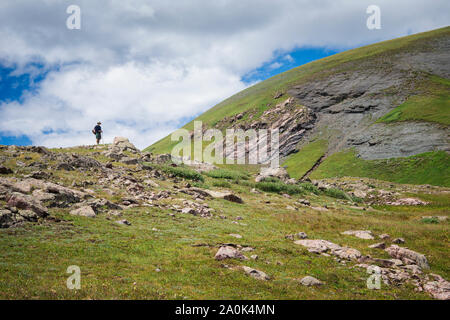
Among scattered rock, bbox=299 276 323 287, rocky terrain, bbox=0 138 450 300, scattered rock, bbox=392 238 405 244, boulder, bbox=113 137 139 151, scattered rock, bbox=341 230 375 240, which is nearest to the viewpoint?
rocky terrain, bbox=0 138 450 300

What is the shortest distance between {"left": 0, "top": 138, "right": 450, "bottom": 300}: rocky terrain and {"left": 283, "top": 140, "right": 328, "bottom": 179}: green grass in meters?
52.0

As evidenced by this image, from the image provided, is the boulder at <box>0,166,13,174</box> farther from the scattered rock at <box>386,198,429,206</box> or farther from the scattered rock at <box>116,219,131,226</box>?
the scattered rock at <box>386,198,429,206</box>

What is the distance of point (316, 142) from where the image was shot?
87750mm

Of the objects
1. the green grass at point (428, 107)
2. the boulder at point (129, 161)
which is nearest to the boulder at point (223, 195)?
the boulder at point (129, 161)

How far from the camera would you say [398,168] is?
5584 cm

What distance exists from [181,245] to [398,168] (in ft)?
196

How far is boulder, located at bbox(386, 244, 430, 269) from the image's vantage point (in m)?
11.6

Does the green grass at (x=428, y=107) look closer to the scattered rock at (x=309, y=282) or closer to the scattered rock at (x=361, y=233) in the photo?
the scattered rock at (x=361, y=233)

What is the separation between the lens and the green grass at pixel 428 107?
6644 centimetres

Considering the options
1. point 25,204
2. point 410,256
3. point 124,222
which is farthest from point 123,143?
point 410,256

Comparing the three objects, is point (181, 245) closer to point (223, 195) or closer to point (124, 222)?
point (124, 222)

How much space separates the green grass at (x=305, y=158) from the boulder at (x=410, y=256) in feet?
196

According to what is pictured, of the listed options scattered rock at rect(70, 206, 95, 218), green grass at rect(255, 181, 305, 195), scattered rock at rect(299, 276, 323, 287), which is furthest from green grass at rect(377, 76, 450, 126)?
scattered rock at rect(70, 206, 95, 218)

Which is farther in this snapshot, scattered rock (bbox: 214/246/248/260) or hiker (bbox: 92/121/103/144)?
hiker (bbox: 92/121/103/144)
